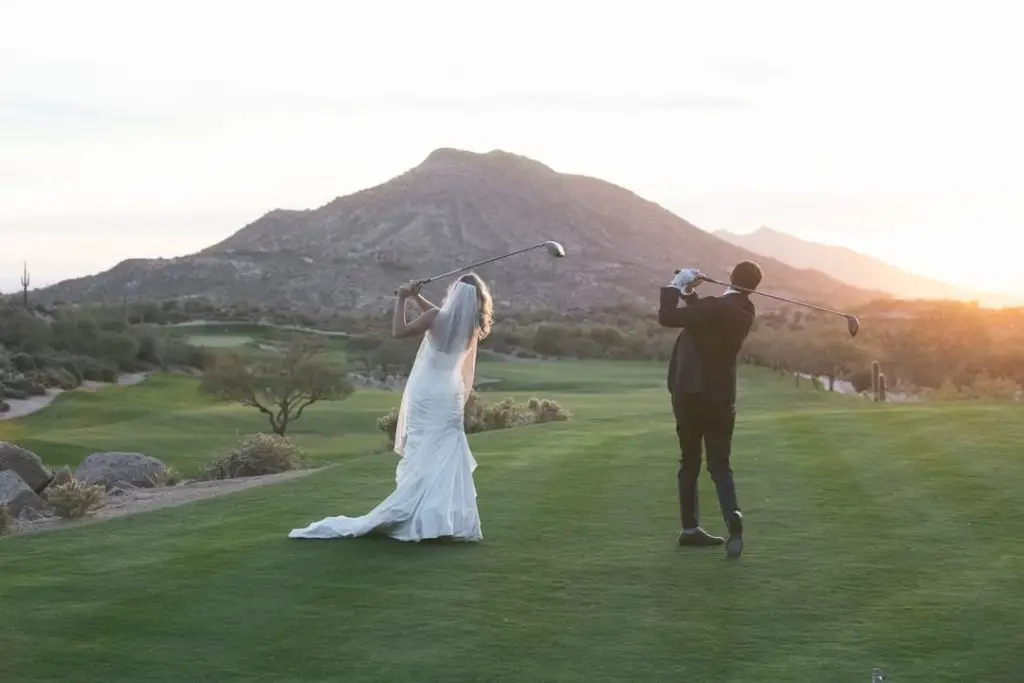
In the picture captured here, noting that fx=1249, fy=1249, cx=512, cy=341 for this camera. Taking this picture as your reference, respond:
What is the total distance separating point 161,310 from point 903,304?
2539 inches

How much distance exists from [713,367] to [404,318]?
9.12ft

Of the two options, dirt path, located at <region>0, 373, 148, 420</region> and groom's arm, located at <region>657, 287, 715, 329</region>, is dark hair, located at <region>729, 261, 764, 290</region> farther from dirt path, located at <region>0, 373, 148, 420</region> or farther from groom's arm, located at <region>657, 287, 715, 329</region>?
dirt path, located at <region>0, 373, 148, 420</region>

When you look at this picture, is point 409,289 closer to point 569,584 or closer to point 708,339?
point 708,339

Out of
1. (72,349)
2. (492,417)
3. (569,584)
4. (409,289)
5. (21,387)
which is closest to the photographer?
(569,584)

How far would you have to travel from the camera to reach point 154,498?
17.2 meters

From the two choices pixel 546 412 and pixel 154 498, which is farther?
pixel 546 412

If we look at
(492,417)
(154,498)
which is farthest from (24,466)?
(492,417)

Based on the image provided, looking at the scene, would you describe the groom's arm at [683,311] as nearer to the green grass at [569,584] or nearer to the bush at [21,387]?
the green grass at [569,584]

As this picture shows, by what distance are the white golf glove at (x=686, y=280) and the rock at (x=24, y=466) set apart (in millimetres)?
12164

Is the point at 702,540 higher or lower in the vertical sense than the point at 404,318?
lower

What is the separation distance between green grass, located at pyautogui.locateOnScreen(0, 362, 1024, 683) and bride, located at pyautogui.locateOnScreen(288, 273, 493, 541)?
271mm

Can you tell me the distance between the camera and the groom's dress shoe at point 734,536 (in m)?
10.2

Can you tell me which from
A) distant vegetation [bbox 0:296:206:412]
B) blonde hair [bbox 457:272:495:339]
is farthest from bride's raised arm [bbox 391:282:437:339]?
distant vegetation [bbox 0:296:206:412]

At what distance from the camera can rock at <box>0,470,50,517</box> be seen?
16.9m
